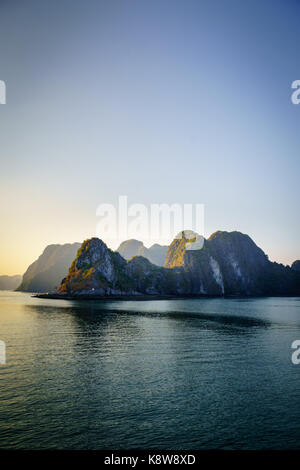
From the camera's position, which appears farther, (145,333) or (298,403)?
(145,333)

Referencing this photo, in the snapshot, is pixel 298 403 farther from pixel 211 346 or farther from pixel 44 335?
pixel 44 335

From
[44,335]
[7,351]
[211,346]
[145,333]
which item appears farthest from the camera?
[145,333]

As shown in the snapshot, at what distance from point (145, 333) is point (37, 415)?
39.2 metres

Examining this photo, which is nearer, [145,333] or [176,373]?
[176,373]

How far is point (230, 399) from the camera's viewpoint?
23.9 m

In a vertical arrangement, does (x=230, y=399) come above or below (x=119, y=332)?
above

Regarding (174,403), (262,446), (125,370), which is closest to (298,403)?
(262,446)

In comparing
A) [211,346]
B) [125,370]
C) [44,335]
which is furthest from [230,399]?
[44,335]

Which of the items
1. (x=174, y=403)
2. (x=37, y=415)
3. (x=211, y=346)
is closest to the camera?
(x=37, y=415)
